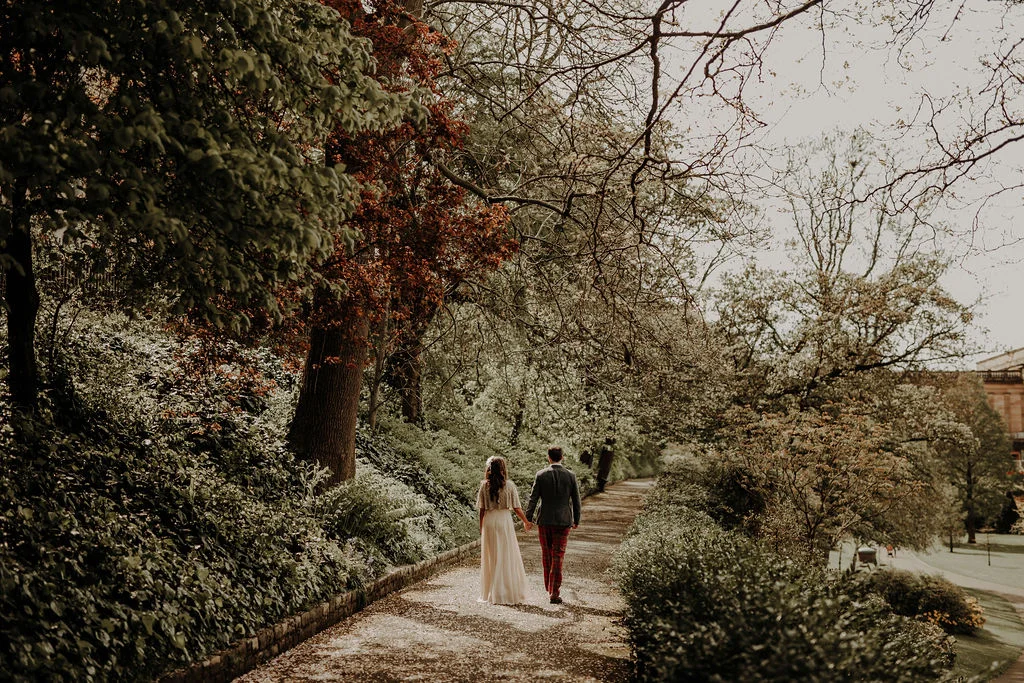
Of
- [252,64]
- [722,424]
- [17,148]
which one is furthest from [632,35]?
[722,424]

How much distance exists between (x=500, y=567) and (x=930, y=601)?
68.2ft

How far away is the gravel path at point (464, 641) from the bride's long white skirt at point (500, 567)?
19cm

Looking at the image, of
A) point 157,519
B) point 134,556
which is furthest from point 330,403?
point 134,556

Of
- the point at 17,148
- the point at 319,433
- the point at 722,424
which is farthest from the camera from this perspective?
the point at 722,424

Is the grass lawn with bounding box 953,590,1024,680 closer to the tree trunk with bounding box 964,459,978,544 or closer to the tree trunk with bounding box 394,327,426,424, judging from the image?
the tree trunk with bounding box 394,327,426,424

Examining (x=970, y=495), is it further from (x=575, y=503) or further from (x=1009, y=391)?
(x=575, y=503)

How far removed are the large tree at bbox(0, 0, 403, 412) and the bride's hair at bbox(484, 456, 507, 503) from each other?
4.66 metres

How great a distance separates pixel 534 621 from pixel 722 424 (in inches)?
559

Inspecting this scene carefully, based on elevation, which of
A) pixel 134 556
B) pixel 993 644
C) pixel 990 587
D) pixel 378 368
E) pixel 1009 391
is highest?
pixel 1009 391

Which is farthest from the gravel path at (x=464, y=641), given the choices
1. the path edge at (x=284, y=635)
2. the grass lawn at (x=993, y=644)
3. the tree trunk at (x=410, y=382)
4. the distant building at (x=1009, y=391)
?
the distant building at (x=1009, y=391)

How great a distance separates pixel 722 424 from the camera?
22031 mm

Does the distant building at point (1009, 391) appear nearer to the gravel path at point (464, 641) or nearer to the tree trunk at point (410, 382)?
the tree trunk at point (410, 382)

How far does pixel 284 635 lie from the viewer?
23.4 ft

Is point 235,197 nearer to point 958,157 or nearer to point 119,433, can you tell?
point 119,433
